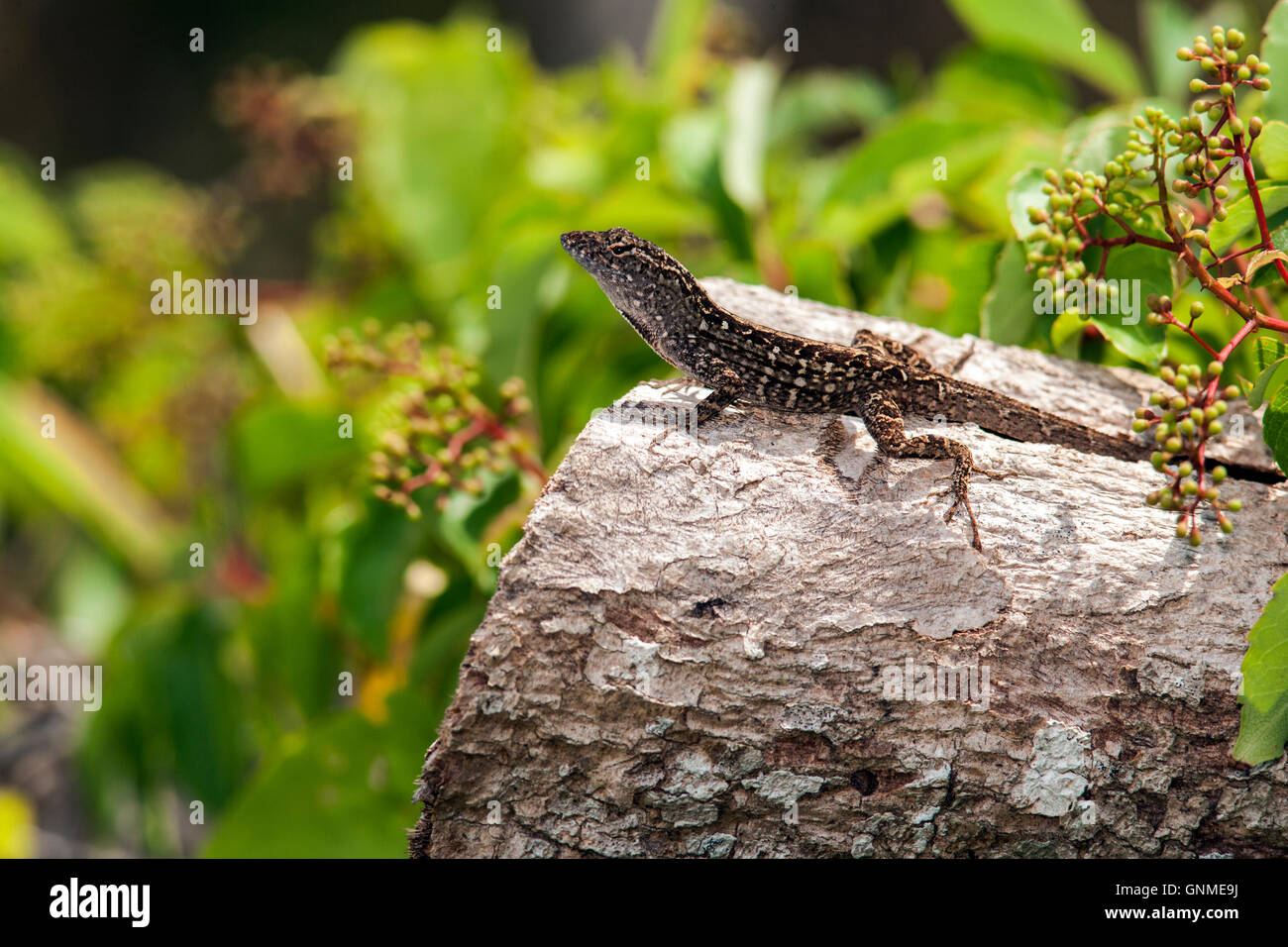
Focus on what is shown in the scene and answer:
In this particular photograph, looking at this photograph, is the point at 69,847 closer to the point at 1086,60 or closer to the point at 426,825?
the point at 426,825

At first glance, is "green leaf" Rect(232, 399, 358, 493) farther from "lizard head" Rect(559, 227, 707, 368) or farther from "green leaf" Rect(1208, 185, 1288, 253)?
"green leaf" Rect(1208, 185, 1288, 253)

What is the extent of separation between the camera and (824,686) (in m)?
1.91

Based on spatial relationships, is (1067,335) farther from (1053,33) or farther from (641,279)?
(1053,33)

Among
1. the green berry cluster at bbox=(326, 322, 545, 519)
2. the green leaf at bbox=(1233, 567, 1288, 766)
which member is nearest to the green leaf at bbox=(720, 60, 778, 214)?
the green berry cluster at bbox=(326, 322, 545, 519)

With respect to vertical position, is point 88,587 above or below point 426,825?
above

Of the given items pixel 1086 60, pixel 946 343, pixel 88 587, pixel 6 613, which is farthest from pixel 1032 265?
pixel 6 613

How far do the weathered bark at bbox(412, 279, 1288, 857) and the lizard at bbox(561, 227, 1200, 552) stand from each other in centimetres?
27

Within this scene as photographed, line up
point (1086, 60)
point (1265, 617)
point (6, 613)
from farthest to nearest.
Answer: point (6, 613), point (1086, 60), point (1265, 617)

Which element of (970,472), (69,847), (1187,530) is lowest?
(69,847)

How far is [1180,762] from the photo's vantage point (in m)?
1.97

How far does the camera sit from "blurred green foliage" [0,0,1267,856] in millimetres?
2869

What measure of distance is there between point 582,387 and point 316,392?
150 cm

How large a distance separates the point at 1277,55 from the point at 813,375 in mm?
1369

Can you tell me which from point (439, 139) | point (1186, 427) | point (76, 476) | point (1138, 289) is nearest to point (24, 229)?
point (76, 476)
